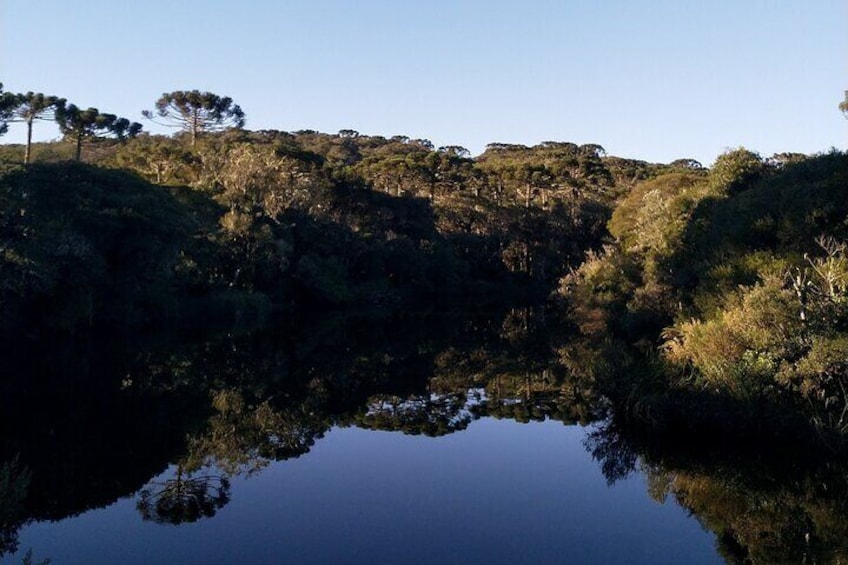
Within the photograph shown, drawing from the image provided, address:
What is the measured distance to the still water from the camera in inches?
432

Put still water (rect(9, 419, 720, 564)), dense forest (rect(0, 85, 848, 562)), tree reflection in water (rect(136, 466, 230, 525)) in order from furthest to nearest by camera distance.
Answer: dense forest (rect(0, 85, 848, 562)) → tree reflection in water (rect(136, 466, 230, 525)) → still water (rect(9, 419, 720, 564))

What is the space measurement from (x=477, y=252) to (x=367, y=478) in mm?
53720

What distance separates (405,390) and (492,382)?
3.39 metres

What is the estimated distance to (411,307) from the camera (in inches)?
2186

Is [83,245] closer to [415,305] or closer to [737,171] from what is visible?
[415,305]

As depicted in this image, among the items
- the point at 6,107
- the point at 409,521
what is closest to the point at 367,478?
the point at 409,521

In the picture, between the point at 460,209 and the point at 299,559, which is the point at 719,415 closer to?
the point at 299,559

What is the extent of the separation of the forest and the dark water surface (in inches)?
79.8

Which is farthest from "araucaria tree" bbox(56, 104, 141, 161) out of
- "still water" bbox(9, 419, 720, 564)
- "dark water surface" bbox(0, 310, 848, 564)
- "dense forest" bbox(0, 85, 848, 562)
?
"still water" bbox(9, 419, 720, 564)

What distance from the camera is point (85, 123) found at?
2077 inches

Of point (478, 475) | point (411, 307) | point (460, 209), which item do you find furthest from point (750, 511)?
point (460, 209)

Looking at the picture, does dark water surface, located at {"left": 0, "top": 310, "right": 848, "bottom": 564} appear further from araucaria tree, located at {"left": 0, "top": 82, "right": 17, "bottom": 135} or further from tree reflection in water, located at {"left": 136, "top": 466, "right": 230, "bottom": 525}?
araucaria tree, located at {"left": 0, "top": 82, "right": 17, "bottom": 135}

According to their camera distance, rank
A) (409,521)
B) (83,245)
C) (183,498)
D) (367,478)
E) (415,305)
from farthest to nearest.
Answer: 1. (415,305)
2. (83,245)
3. (367,478)
4. (183,498)
5. (409,521)

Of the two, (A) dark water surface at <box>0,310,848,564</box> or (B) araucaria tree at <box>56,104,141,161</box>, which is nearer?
(A) dark water surface at <box>0,310,848,564</box>
